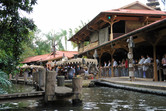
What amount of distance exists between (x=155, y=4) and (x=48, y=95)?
43032 mm

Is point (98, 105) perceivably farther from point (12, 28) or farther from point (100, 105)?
point (12, 28)

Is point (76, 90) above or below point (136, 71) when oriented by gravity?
below

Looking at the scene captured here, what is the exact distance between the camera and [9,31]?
7410mm

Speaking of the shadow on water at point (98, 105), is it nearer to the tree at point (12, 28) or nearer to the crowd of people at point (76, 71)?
the tree at point (12, 28)

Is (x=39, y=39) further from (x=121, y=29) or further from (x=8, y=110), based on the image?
(x=8, y=110)

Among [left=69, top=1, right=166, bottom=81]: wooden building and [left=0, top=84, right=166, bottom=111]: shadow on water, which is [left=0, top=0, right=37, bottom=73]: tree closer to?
[left=0, top=84, right=166, bottom=111]: shadow on water

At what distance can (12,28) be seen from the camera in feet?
24.1

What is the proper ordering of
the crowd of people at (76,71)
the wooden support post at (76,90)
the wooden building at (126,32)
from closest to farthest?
the wooden support post at (76,90) < the wooden building at (126,32) < the crowd of people at (76,71)

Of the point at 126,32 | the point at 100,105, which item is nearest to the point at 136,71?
the point at 126,32

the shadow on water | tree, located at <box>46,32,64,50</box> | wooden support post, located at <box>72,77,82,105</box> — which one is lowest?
the shadow on water

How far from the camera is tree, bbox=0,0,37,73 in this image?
283 inches

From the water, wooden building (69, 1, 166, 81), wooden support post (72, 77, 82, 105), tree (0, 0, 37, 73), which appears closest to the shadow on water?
the water

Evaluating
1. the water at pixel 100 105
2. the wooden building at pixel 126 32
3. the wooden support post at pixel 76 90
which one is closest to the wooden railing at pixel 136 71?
the wooden building at pixel 126 32

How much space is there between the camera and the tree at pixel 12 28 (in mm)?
7180
